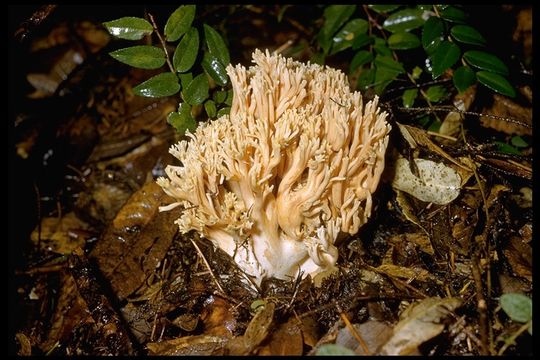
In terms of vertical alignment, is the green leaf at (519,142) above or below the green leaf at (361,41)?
below

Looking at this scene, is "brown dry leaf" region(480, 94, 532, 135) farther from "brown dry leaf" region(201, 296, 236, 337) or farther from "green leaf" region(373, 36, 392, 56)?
"brown dry leaf" region(201, 296, 236, 337)

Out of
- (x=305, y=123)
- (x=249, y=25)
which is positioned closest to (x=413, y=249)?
(x=305, y=123)

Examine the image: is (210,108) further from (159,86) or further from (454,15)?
(454,15)

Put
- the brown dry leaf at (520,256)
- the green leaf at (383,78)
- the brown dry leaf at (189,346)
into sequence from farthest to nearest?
the green leaf at (383,78)
the brown dry leaf at (520,256)
the brown dry leaf at (189,346)

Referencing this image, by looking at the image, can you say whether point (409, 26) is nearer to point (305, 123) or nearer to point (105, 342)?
point (305, 123)

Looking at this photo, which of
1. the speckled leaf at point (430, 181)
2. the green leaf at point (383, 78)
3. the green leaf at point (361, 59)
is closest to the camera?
the speckled leaf at point (430, 181)

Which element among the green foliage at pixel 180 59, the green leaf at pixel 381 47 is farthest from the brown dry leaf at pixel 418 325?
the green leaf at pixel 381 47

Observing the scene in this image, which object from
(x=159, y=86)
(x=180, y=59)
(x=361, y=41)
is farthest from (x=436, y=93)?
(x=159, y=86)

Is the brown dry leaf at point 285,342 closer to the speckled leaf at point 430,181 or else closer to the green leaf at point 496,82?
the speckled leaf at point 430,181
